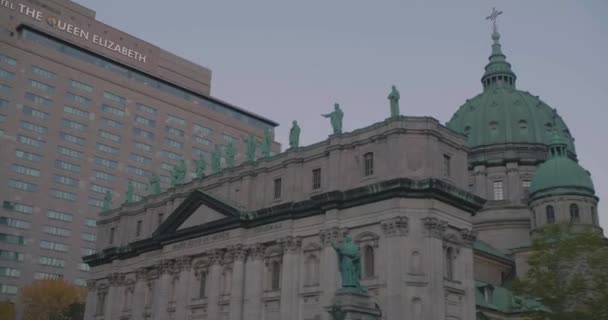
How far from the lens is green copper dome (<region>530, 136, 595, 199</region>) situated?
75.1 m

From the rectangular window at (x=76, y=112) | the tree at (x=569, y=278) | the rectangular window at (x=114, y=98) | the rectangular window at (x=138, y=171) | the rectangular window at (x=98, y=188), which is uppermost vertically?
the rectangular window at (x=114, y=98)

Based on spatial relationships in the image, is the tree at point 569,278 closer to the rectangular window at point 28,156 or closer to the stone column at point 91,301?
the stone column at point 91,301

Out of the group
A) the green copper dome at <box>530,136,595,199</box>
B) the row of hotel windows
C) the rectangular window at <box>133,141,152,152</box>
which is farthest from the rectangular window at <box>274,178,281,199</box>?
the row of hotel windows

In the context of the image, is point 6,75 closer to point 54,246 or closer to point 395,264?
point 54,246

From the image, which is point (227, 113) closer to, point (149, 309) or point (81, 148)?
point (81, 148)

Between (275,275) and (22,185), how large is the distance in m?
68.9

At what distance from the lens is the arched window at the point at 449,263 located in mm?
54031

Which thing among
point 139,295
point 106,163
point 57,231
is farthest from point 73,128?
point 139,295

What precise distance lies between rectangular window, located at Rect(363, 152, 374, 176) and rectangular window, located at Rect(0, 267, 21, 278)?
75.6 metres

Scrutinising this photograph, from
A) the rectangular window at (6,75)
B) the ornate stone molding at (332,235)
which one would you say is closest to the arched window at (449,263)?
the ornate stone molding at (332,235)

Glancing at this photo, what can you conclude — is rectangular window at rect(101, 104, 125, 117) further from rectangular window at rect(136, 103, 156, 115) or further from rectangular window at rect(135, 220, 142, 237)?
rectangular window at rect(135, 220, 142, 237)

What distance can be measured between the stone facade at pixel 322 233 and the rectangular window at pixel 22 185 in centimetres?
4969

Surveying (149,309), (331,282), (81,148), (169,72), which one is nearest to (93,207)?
(81,148)

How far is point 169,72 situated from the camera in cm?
14312
